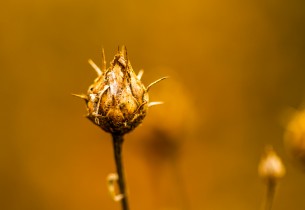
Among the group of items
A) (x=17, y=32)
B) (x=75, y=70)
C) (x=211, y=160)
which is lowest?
(x=211, y=160)

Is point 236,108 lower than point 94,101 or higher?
higher

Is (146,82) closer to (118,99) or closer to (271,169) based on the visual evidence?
(271,169)

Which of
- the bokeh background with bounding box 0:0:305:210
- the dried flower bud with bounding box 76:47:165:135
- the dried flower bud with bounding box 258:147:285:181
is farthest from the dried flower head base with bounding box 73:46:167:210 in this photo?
the bokeh background with bounding box 0:0:305:210

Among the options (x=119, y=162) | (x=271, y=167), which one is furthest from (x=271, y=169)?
(x=119, y=162)

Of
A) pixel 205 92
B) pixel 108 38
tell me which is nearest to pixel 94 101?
pixel 108 38

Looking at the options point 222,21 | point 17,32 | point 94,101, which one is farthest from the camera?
point 222,21

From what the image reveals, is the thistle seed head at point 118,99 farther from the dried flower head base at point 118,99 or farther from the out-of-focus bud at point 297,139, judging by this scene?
the out-of-focus bud at point 297,139

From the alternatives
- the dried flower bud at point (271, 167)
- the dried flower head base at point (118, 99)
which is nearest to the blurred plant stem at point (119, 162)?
the dried flower head base at point (118, 99)

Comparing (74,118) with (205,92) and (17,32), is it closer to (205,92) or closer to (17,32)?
(17,32)
